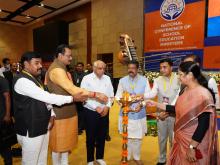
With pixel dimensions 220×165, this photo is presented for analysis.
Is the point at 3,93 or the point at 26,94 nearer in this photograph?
the point at 26,94

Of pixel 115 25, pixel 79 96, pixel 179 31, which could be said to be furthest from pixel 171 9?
pixel 79 96

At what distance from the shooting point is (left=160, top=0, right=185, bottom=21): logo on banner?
7012 millimetres

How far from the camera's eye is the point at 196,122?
1763 millimetres

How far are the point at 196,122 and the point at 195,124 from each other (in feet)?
0.06

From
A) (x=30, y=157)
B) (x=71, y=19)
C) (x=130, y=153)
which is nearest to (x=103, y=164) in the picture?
(x=130, y=153)

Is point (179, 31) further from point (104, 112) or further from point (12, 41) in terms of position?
point (12, 41)

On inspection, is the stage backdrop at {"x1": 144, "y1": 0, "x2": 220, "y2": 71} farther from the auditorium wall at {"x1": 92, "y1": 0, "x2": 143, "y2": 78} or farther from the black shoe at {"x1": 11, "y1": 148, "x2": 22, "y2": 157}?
the black shoe at {"x1": 11, "y1": 148, "x2": 22, "y2": 157}

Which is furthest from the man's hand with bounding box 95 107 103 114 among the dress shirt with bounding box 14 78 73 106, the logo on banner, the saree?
the logo on banner

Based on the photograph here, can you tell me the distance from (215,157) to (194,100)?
0.50 metres

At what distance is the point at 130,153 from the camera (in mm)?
3232

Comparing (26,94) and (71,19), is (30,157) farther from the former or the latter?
(71,19)

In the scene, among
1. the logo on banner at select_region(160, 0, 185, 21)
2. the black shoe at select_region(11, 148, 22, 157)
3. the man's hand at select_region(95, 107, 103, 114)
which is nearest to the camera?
the man's hand at select_region(95, 107, 103, 114)

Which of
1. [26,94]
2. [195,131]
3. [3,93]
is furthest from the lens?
[3,93]

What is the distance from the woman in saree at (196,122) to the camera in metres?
1.71
